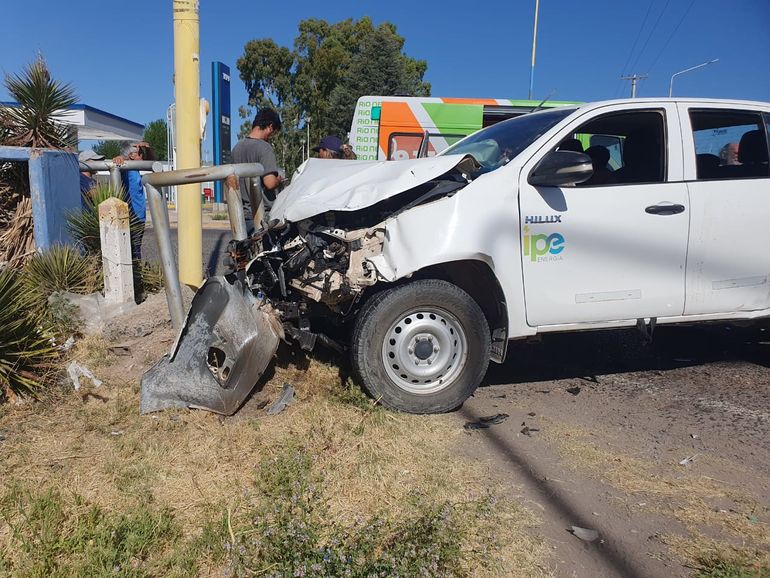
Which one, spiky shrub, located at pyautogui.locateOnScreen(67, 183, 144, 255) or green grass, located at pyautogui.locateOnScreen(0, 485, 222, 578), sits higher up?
spiky shrub, located at pyautogui.locateOnScreen(67, 183, 144, 255)

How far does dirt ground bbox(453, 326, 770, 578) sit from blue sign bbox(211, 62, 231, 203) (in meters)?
9.90

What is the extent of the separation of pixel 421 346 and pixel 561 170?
1455mm

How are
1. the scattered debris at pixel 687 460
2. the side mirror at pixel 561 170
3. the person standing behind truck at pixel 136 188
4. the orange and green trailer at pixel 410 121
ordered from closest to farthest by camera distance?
the scattered debris at pixel 687 460 < the side mirror at pixel 561 170 < the person standing behind truck at pixel 136 188 < the orange and green trailer at pixel 410 121

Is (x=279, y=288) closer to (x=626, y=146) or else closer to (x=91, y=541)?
(x=91, y=541)

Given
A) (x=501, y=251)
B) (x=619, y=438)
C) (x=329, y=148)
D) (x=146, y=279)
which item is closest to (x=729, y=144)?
(x=501, y=251)

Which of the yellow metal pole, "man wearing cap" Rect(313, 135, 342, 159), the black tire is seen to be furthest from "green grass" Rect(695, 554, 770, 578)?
"man wearing cap" Rect(313, 135, 342, 159)

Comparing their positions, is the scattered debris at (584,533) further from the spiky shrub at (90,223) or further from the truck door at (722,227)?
the spiky shrub at (90,223)

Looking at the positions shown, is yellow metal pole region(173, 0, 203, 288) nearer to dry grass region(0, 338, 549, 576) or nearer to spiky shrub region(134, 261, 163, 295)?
spiky shrub region(134, 261, 163, 295)

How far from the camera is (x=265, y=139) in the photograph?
6.07 meters

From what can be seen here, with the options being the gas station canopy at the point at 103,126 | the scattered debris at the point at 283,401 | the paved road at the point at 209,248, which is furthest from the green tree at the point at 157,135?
the scattered debris at the point at 283,401

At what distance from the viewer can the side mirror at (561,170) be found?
3898 millimetres

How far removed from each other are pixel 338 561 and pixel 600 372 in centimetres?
345

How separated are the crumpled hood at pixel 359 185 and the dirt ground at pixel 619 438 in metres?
1.30

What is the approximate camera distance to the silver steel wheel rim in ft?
12.9
